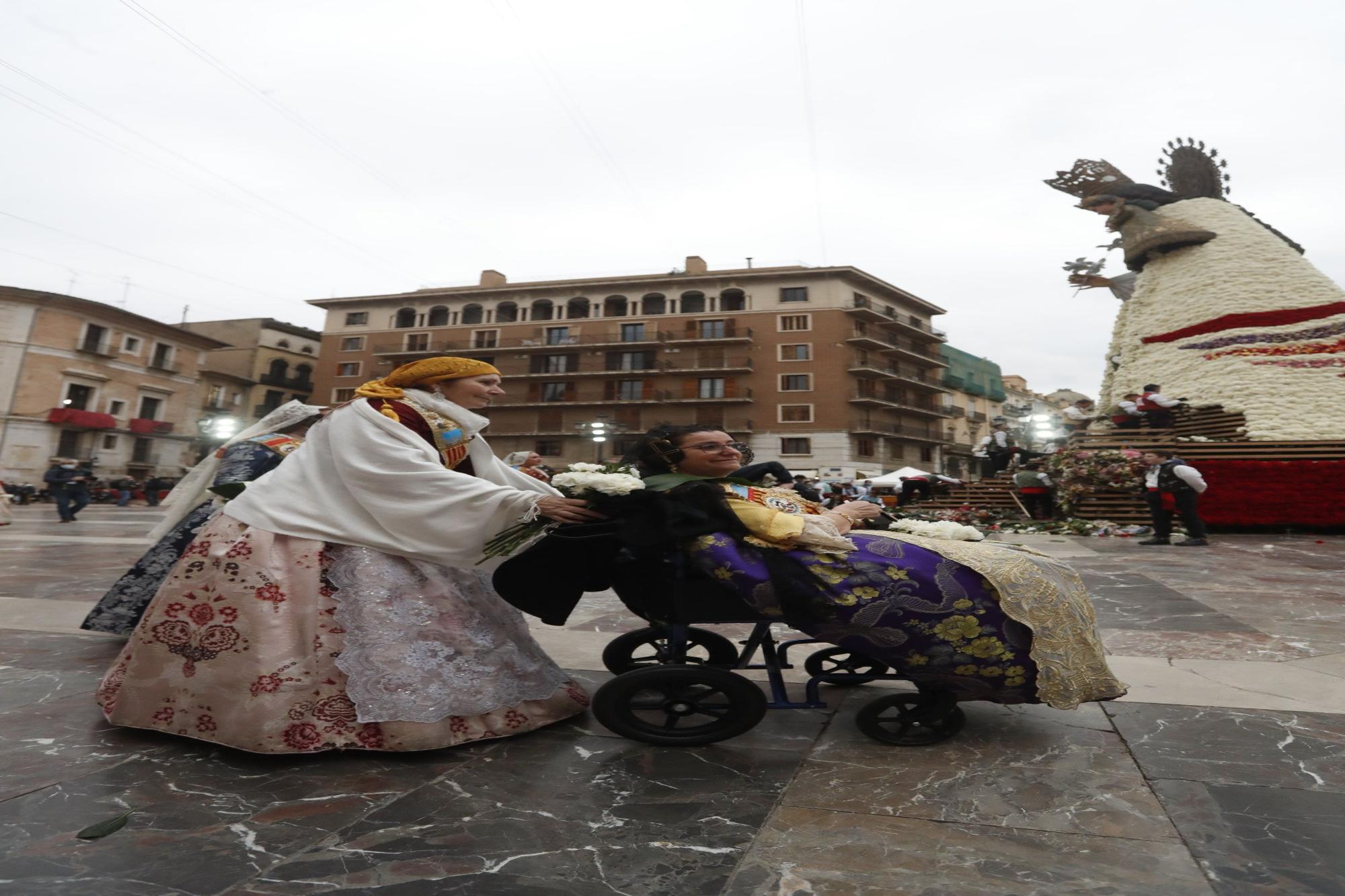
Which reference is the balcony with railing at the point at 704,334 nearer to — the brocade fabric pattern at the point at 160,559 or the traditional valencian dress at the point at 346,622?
the brocade fabric pattern at the point at 160,559

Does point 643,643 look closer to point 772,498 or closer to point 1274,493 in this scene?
point 772,498

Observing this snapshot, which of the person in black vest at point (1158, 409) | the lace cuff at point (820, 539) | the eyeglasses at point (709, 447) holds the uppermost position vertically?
the person in black vest at point (1158, 409)

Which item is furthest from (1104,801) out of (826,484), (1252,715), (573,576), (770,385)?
(770,385)

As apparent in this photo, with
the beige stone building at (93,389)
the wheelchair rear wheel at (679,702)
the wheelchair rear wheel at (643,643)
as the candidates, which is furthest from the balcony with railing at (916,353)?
the beige stone building at (93,389)

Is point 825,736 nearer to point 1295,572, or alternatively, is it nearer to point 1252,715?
point 1252,715

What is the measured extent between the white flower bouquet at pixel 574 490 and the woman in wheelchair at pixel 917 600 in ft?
0.34

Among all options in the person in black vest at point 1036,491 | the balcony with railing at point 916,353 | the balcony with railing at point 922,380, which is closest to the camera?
the person in black vest at point 1036,491

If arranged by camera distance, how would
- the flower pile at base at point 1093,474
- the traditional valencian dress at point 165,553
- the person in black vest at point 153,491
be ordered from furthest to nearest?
the person in black vest at point 153,491 < the flower pile at base at point 1093,474 < the traditional valencian dress at point 165,553

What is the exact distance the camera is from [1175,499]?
9.10m

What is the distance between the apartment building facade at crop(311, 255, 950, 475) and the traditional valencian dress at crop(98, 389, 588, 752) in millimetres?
33500

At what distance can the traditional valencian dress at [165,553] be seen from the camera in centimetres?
332

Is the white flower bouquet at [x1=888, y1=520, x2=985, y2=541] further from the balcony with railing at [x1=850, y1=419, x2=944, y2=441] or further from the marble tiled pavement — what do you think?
the balcony with railing at [x1=850, y1=419, x2=944, y2=441]

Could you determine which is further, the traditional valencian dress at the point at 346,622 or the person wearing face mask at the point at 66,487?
the person wearing face mask at the point at 66,487

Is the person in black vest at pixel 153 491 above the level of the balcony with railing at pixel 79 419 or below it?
below
